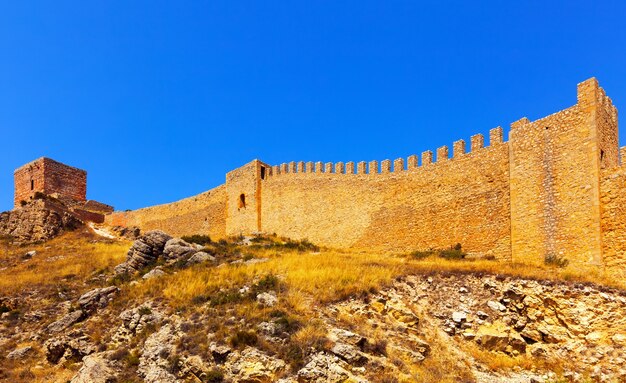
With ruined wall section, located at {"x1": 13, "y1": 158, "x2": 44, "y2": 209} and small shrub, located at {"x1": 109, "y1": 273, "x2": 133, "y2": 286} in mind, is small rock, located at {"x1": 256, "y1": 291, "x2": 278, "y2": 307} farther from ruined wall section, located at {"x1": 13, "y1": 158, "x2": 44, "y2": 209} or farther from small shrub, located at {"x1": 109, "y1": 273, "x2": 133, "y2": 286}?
ruined wall section, located at {"x1": 13, "y1": 158, "x2": 44, "y2": 209}

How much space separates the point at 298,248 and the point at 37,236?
56.6 ft

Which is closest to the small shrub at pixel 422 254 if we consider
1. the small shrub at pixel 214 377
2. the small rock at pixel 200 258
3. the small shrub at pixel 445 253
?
the small shrub at pixel 445 253

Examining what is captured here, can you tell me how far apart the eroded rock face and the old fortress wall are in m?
11.0

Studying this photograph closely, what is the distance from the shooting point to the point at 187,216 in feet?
116

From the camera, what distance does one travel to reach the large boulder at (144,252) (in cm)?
1884

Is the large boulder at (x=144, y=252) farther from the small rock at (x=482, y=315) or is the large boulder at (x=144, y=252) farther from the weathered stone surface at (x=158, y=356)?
the small rock at (x=482, y=315)

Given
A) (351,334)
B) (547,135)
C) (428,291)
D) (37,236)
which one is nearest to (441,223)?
(547,135)

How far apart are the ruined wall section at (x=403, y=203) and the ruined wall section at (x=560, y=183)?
744 millimetres

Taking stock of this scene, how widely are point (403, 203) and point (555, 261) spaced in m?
7.68

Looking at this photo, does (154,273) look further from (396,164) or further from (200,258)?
(396,164)

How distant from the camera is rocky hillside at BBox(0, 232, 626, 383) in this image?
11273 mm

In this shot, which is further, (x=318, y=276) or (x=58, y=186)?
(x=58, y=186)

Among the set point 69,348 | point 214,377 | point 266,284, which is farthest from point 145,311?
point 214,377

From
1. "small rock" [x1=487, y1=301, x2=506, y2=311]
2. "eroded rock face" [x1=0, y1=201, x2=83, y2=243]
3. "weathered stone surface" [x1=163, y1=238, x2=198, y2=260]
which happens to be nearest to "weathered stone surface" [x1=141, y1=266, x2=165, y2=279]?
"weathered stone surface" [x1=163, y1=238, x2=198, y2=260]
